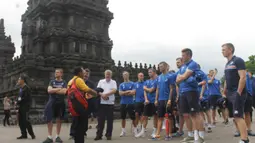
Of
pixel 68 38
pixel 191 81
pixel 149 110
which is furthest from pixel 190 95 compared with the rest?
pixel 68 38

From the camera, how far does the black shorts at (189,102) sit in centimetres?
678

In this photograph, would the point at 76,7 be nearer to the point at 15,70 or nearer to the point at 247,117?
the point at 15,70

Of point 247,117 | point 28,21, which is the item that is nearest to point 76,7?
point 28,21

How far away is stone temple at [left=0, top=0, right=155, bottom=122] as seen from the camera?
97.9ft

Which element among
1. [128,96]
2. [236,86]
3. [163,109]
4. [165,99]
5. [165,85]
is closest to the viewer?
[236,86]

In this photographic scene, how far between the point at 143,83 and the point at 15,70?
21.5 meters

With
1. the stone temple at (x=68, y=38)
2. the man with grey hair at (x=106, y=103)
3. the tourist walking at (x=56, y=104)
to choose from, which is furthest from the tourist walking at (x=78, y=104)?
the stone temple at (x=68, y=38)

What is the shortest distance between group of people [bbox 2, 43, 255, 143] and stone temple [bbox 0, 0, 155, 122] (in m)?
17.8

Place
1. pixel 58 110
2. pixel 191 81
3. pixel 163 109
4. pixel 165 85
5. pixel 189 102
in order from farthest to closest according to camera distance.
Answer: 1. pixel 58 110
2. pixel 165 85
3. pixel 163 109
4. pixel 191 81
5. pixel 189 102

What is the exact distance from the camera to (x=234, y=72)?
20.6 ft

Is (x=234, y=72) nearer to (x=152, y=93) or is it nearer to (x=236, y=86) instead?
(x=236, y=86)

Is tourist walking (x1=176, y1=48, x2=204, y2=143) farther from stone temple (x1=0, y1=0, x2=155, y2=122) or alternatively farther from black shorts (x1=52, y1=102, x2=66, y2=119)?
stone temple (x1=0, y1=0, x2=155, y2=122)

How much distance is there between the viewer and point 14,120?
701 inches

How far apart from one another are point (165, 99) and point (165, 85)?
1.43ft
